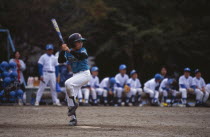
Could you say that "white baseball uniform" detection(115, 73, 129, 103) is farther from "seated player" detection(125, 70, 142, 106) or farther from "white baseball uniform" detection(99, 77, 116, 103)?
"seated player" detection(125, 70, 142, 106)

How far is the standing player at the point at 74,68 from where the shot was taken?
32.8 feet

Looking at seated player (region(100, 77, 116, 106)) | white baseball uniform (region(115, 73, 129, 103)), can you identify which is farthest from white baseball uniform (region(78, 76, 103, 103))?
white baseball uniform (region(115, 73, 129, 103))

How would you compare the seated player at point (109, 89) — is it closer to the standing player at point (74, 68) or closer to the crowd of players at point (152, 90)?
the crowd of players at point (152, 90)

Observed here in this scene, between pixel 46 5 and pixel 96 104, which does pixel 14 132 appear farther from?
pixel 46 5

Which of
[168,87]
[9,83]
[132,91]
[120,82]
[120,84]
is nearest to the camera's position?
[9,83]

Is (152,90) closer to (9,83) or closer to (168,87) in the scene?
(168,87)

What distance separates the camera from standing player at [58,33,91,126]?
1000 centimetres

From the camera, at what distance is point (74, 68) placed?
34.4 ft

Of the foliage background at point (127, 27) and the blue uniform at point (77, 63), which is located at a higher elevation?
the foliage background at point (127, 27)

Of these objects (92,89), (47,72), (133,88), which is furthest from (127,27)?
(47,72)

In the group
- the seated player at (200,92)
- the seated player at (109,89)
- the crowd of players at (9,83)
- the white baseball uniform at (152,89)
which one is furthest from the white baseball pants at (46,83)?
the seated player at (200,92)

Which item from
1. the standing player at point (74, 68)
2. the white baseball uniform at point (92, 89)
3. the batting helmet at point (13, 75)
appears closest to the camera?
the standing player at point (74, 68)

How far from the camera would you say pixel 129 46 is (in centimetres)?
2619

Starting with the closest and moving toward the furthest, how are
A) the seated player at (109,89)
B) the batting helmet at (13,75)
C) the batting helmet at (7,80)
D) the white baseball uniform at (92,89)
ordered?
the batting helmet at (7,80) → the batting helmet at (13,75) → the white baseball uniform at (92,89) → the seated player at (109,89)
